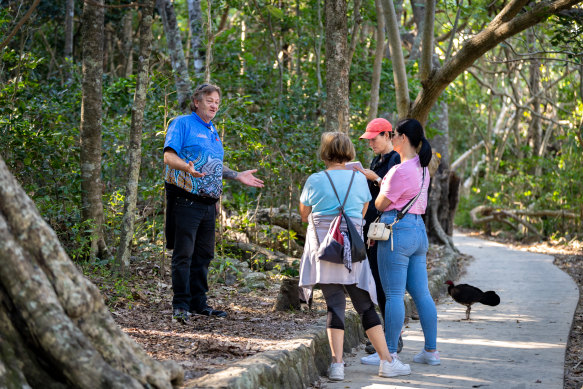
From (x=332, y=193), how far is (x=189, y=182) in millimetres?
1526

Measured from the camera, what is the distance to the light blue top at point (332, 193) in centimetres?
509

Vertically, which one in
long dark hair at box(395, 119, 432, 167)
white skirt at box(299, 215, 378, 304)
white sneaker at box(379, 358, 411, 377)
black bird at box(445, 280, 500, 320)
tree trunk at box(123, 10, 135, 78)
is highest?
tree trunk at box(123, 10, 135, 78)

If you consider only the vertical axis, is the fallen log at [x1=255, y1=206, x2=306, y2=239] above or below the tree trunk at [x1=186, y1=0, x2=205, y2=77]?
below

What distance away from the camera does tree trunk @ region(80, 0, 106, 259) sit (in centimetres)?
834

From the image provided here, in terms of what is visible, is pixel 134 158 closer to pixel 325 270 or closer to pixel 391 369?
pixel 325 270

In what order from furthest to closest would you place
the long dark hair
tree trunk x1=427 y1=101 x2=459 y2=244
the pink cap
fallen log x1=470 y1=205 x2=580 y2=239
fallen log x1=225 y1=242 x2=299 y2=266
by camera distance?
fallen log x1=470 y1=205 x2=580 y2=239, tree trunk x1=427 y1=101 x2=459 y2=244, fallen log x1=225 y1=242 x2=299 y2=266, the pink cap, the long dark hair

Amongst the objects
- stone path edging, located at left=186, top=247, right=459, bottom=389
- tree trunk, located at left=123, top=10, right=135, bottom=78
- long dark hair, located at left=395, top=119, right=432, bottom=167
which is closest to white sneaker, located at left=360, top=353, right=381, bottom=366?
stone path edging, located at left=186, top=247, right=459, bottom=389

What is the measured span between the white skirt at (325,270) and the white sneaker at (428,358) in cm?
97

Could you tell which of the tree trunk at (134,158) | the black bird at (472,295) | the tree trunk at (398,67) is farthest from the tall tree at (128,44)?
the black bird at (472,295)

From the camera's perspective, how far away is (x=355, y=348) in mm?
6590

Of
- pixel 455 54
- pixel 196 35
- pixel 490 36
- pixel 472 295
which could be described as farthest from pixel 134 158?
pixel 196 35

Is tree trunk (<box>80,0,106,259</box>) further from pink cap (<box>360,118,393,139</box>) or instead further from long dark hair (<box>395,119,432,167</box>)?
long dark hair (<box>395,119,432,167</box>)

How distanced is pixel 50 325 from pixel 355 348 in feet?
13.2

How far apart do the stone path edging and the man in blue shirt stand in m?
1.23
